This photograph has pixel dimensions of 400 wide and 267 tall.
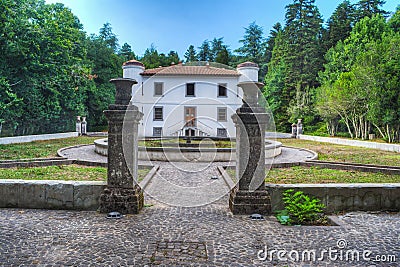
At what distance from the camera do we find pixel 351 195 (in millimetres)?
5434

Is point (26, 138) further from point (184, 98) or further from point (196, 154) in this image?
point (196, 154)

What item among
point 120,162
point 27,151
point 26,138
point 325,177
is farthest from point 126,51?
point 120,162

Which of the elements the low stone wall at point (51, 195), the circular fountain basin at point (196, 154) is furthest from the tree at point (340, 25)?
the low stone wall at point (51, 195)

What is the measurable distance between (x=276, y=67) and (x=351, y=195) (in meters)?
37.3

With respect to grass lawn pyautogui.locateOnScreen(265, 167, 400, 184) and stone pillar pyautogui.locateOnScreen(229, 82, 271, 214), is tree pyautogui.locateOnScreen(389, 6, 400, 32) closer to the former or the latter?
grass lawn pyautogui.locateOnScreen(265, 167, 400, 184)

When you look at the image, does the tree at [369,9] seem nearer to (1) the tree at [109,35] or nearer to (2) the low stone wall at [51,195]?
(1) the tree at [109,35]

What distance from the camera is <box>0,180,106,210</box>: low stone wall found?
211 inches

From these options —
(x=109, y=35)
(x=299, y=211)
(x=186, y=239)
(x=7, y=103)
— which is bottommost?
(x=186, y=239)

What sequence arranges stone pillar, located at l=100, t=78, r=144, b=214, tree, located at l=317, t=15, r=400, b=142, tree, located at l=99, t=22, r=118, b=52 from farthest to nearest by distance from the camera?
1. tree, located at l=99, t=22, r=118, b=52
2. tree, located at l=317, t=15, r=400, b=142
3. stone pillar, located at l=100, t=78, r=144, b=214

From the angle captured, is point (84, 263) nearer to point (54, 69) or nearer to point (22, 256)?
point (22, 256)

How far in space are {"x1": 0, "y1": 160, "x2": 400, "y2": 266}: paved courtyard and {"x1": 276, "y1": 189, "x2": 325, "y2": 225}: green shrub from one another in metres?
0.24

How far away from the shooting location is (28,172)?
8406mm

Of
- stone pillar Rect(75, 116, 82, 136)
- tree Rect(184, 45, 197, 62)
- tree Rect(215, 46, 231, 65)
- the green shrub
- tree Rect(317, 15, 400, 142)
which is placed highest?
tree Rect(184, 45, 197, 62)

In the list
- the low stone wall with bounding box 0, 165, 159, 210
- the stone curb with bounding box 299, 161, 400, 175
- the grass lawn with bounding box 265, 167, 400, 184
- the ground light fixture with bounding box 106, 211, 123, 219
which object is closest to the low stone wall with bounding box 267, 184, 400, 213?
the grass lawn with bounding box 265, 167, 400, 184
